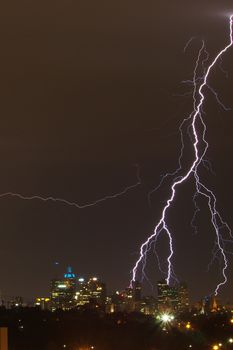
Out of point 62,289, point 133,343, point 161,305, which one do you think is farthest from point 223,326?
point 62,289

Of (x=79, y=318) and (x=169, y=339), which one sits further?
(x=79, y=318)

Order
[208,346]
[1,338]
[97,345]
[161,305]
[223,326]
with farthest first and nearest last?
[161,305] < [223,326] < [208,346] < [97,345] < [1,338]

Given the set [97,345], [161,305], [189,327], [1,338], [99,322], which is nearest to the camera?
[1,338]

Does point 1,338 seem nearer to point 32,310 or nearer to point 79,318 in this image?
point 79,318

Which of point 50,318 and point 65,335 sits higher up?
point 50,318

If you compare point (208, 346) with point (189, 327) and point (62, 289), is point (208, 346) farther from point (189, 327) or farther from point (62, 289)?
point (62, 289)

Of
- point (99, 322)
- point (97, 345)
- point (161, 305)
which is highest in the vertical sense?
point (161, 305)
